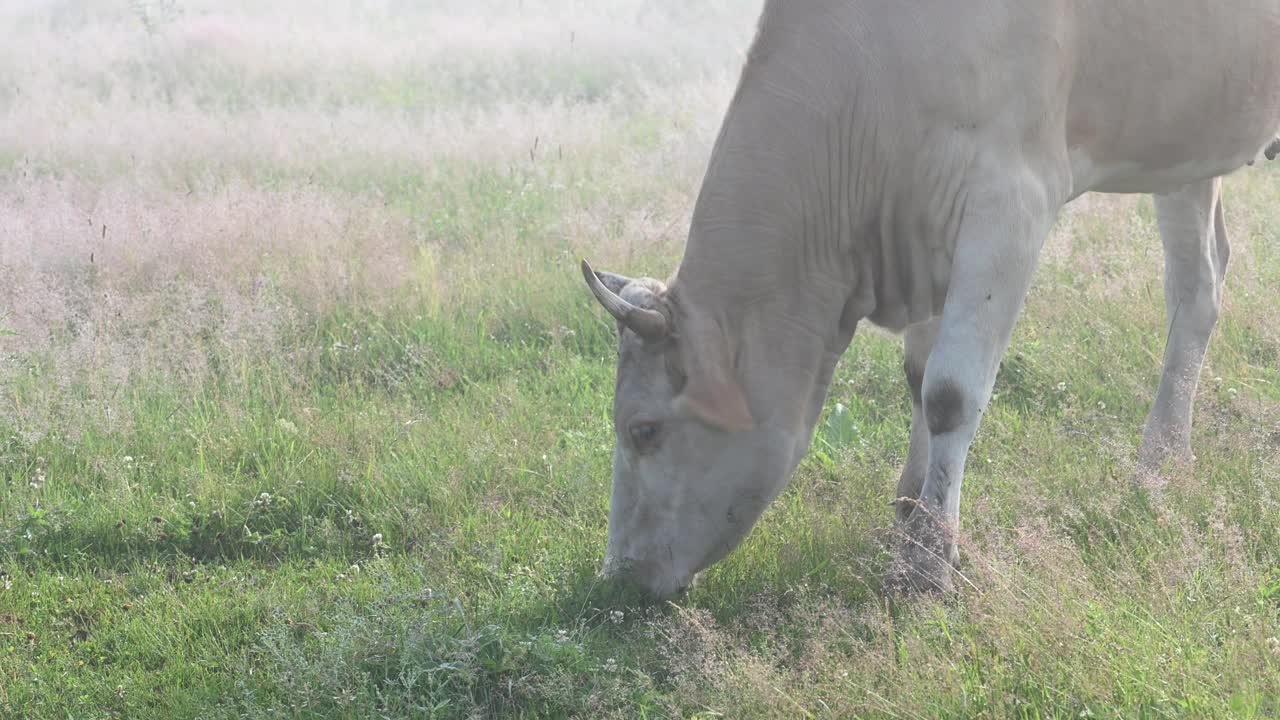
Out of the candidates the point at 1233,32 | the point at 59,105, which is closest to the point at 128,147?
the point at 59,105

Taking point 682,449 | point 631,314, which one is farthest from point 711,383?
point 631,314

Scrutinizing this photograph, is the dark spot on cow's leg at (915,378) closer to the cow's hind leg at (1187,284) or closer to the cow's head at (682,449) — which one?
the cow's head at (682,449)

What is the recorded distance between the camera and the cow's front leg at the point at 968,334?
158 inches

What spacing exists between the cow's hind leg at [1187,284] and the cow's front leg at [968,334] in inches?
67.0

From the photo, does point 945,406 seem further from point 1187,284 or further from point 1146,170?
point 1187,284

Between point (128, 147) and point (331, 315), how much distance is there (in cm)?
522

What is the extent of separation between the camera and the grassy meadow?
357 cm

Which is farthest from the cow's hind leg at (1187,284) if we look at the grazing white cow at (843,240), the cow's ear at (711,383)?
the cow's ear at (711,383)

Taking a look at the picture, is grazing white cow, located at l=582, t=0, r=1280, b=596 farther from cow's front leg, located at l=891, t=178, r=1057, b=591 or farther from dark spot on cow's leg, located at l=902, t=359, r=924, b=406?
dark spot on cow's leg, located at l=902, t=359, r=924, b=406

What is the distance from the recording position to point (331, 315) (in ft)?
23.5

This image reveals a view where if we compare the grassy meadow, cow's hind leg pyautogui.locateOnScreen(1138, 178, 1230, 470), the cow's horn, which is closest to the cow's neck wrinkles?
the cow's horn

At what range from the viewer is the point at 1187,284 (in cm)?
567

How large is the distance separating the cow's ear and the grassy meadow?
0.65 metres

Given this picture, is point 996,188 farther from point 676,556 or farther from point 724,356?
point 676,556
